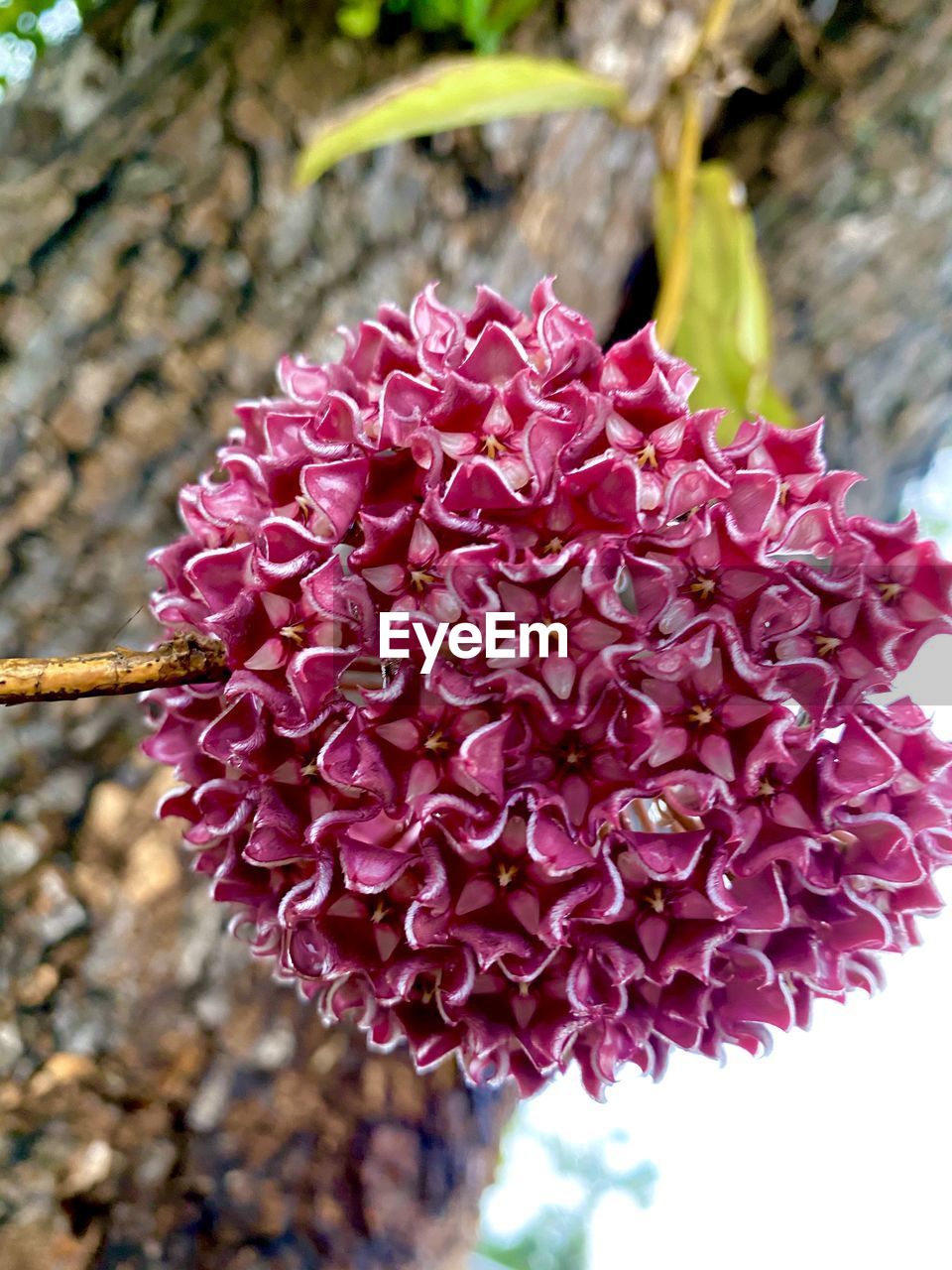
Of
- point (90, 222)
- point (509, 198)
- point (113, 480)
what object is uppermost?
point (509, 198)

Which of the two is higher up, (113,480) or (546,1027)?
(113,480)

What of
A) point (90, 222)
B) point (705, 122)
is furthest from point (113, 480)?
point (705, 122)

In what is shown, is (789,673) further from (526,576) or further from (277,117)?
(277,117)

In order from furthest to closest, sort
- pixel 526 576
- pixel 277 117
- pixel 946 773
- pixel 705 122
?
pixel 705 122
pixel 277 117
pixel 946 773
pixel 526 576

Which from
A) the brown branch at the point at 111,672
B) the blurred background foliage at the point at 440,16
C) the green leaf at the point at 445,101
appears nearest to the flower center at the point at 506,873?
the brown branch at the point at 111,672

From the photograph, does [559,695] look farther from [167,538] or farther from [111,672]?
[167,538]

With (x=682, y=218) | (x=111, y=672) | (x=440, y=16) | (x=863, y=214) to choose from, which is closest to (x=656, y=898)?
(x=111, y=672)
